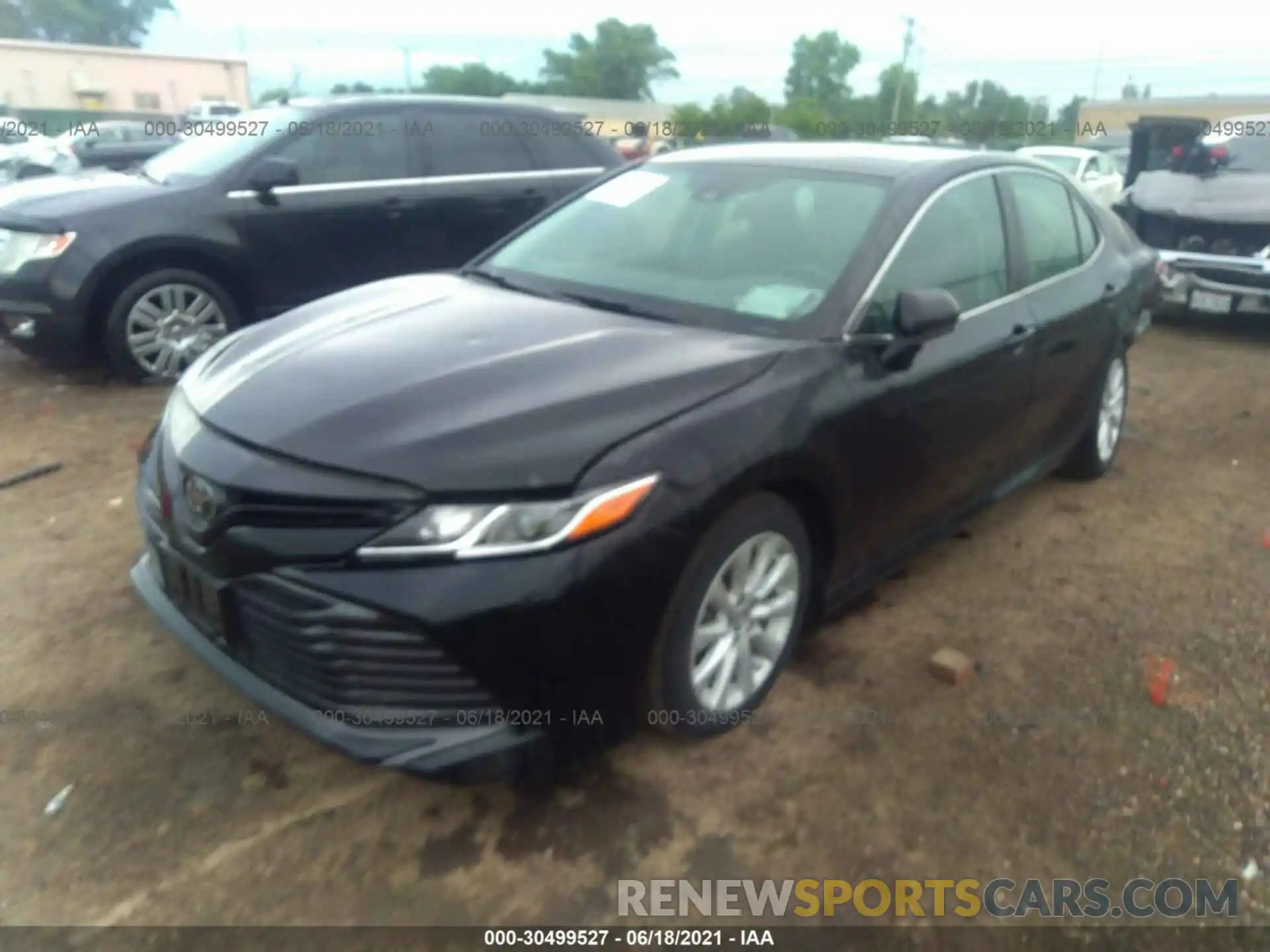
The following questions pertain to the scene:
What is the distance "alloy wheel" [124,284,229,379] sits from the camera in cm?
578

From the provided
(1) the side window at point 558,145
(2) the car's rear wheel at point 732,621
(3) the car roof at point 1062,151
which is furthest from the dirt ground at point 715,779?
(3) the car roof at point 1062,151

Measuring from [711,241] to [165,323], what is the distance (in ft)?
12.6

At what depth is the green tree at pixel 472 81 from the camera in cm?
6862

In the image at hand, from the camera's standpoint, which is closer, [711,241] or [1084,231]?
[711,241]

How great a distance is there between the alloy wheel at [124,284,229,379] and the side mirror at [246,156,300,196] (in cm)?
71

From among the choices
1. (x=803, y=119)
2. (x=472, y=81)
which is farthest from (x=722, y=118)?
(x=472, y=81)

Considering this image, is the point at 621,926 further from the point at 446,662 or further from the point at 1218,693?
the point at 1218,693

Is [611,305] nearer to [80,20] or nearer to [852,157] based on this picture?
[852,157]

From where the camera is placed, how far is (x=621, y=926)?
231cm

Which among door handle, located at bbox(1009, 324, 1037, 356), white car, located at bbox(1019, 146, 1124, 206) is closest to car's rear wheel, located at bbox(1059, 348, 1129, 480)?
door handle, located at bbox(1009, 324, 1037, 356)

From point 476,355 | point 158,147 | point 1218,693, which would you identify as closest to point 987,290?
point 1218,693

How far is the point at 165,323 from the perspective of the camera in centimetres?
585

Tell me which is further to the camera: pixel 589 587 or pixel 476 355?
pixel 476 355

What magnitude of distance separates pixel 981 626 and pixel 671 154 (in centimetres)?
215
